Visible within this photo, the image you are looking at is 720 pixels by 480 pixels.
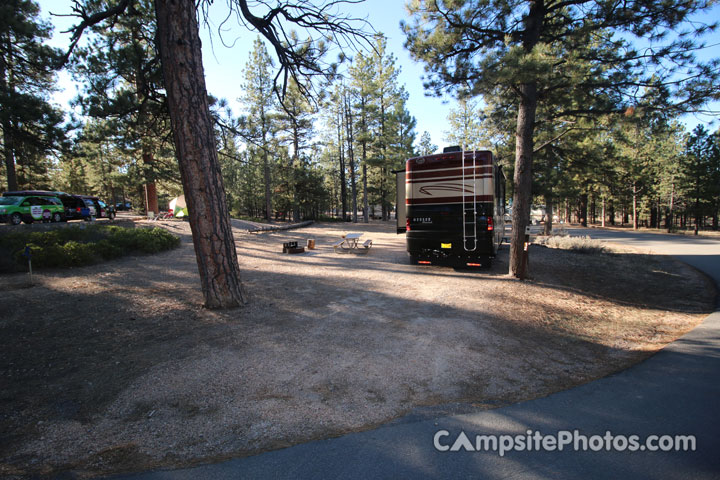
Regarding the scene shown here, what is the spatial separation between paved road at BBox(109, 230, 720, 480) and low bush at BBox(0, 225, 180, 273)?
A: 8569mm

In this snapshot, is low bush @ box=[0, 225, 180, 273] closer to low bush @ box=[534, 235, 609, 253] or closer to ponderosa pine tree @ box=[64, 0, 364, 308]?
ponderosa pine tree @ box=[64, 0, 364, 308]

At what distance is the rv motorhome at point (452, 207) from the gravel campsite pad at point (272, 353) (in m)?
1.25

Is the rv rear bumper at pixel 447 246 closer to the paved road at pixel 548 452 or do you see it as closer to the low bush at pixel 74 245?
the paved road at pixel 548 452

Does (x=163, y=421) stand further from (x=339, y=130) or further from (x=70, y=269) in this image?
(x=339, y=130)

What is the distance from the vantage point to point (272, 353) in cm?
426

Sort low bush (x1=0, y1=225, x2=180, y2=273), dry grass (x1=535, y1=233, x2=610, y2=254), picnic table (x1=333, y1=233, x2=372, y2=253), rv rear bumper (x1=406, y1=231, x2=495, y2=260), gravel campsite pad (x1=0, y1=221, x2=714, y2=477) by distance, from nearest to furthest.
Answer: gravel campsite pad (x1=0, y1=221, x2=714, y2=477), low bush (x1=0, y1=225, x2=180, y2=273), rv rear bumper (x1=406, y1=231, x2=495, y2=260), dry grass (x1=535, y1=233, x2=610, y2=254), picnic table (x1=333, y1=233, x2=372, y2=253)

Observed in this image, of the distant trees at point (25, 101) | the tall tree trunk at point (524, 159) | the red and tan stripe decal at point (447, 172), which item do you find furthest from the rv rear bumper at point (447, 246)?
the distant trees at point (25, 101)

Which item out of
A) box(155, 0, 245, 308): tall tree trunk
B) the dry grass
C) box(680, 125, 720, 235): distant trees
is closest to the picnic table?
box(155, 0, 245, 308): tall tree trunk

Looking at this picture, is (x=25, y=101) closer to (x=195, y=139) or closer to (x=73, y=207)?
(x=195, y=139)

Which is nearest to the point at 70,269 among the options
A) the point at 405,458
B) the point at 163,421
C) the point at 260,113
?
the point at 163,421

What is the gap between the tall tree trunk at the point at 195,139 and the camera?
5309mm

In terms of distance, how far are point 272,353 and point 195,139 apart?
3849mm

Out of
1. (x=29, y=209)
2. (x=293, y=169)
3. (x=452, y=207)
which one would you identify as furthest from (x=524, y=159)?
(x=293, y=169)

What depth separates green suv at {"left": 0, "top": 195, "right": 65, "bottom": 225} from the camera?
48.5 ft
